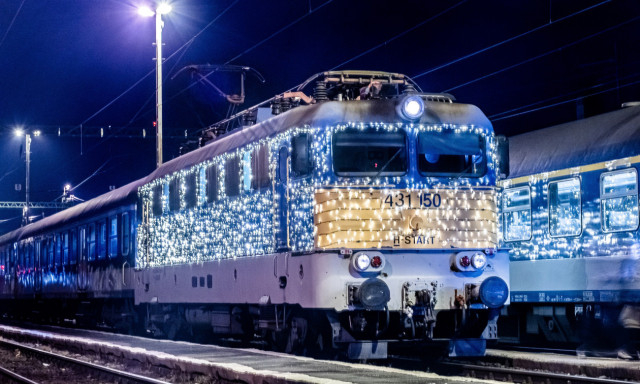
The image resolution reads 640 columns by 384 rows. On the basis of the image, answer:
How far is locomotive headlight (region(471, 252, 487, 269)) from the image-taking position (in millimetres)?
13852

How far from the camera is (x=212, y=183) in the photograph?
1744 cm

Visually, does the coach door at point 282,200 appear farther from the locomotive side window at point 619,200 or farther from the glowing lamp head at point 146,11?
the glowing lamp head at point 146,11

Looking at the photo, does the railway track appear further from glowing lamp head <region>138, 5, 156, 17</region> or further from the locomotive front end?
glowing lamp head <region>138, 5, 156, 17</region>

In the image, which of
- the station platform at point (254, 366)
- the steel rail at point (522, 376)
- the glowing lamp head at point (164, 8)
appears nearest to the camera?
the station platform at point (254, 366)

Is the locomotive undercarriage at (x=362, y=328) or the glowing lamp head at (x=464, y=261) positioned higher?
the glowing lamp head at (x=464, y=261)

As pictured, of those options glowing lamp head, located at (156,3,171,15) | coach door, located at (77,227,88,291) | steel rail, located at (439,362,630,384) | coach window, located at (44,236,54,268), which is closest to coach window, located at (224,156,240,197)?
steel rail, located at (439,362,630,384)

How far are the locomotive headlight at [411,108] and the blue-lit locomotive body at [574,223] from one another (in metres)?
3.44

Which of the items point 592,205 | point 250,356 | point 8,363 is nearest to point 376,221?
point 250,356

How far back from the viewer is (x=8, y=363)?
19234 mm

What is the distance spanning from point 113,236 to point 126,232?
60.1 inches

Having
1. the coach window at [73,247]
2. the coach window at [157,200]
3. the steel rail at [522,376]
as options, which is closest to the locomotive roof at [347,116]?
the steel rail at [522,376]

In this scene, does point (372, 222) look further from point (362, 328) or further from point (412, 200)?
point (362, 328)

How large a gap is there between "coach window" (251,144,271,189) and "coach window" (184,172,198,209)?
10.0ft

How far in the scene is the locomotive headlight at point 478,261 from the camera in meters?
13.9
